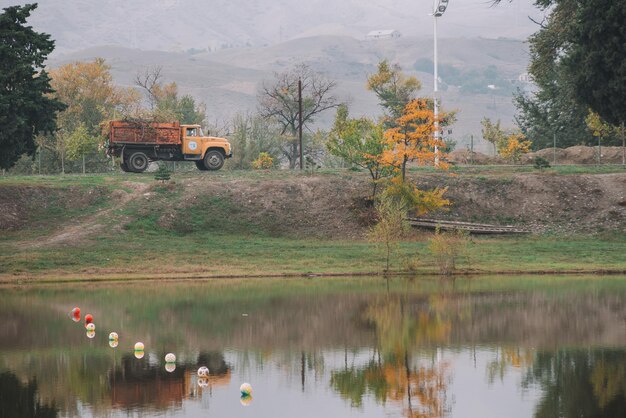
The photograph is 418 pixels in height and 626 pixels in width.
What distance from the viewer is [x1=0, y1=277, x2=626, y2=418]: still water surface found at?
28.0m

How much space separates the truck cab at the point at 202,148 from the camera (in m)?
78.8

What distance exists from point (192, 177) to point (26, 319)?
118ft

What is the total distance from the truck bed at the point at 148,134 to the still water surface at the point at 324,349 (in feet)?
80.9

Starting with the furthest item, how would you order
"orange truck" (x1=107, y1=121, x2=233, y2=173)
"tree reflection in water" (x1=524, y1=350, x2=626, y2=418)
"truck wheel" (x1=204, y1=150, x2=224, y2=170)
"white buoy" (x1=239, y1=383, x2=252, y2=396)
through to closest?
"truck wheel" (x1=204, y1=150, x2=224, y2=170) < "orange truck" (x1=107, y1=121, x2=233, y2=173) < "white buoy" (x1=239, y1=383, x2=252, y2=396) < "tree reflection in water" (x1=524, y1=350, x2=626, y2=418)

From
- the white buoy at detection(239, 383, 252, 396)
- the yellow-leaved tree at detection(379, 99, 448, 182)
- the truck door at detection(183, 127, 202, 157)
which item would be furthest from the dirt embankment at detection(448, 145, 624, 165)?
the white buoy at detection(239, 383, 252, 396)

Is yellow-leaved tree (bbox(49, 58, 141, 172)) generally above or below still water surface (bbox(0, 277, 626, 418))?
above

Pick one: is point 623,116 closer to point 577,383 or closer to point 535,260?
point 535,260

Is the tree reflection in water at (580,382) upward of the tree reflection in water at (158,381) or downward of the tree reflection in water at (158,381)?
upward

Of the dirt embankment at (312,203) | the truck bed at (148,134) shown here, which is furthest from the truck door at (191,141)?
the dirt embankment at (312,203)

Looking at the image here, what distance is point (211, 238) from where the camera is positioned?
68.1 meters

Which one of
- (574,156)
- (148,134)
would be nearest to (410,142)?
(148,134)

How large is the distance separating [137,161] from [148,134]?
262cm

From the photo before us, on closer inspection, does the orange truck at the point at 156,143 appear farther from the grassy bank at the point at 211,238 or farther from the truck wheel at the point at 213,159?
the grassy bank at the point at 211,238

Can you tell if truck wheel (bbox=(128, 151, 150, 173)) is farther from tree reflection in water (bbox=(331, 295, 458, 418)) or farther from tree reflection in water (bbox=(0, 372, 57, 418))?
tree reflection in water (bbox=(0, 372, 57, 418))
